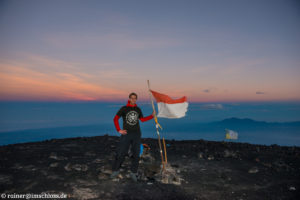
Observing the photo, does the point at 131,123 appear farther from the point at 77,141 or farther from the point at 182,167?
the point at 77,141

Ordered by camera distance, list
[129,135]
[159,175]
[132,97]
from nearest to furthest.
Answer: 1. [129,135]
2. [132,97]
3. [159,175]

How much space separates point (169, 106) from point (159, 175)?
105 inches

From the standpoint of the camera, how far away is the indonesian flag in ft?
22.9

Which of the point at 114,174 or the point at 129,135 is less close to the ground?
the point at 129,135

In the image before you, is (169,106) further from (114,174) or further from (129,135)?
(114,174)

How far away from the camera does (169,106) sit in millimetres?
7031

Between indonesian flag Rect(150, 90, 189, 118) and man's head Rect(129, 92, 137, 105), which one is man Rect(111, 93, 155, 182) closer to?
man's head Rect(129, 92, 137, 105)

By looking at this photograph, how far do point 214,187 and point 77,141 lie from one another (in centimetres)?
1024

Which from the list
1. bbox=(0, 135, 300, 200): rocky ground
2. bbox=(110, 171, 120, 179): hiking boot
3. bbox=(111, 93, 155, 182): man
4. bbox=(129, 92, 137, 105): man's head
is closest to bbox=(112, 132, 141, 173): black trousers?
bbox=(111, 93, 155, 182): man

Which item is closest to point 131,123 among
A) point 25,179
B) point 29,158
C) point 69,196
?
point 69,196

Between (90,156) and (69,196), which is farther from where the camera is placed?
(90,156)

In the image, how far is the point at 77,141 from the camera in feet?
43.6

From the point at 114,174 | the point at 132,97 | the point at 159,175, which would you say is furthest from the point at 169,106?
the point at 114,174

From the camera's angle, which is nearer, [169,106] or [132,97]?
[132,97]
